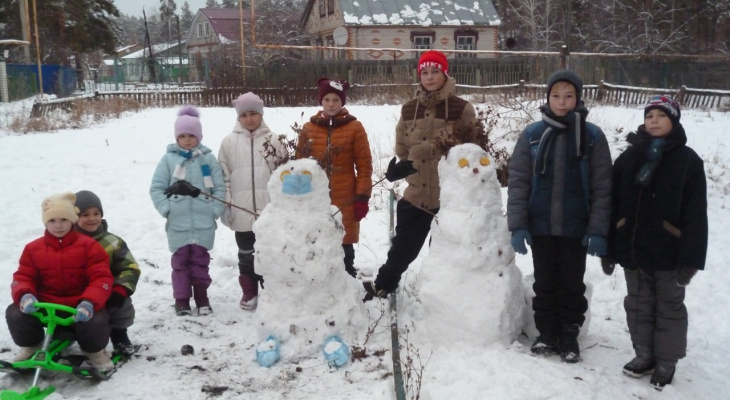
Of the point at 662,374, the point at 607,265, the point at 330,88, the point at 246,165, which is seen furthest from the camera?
the point at 246,165

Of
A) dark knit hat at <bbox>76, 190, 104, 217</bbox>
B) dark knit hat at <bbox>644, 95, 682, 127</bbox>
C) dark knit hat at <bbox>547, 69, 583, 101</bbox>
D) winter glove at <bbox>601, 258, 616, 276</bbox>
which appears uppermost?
dark knit hat at <bbox>547, 69, 583, 101</bbox>

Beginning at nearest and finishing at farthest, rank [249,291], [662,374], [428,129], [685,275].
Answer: [685,275] < [662,374] < [428,129] < [249,291]

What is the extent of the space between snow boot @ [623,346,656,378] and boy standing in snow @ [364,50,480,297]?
149 cm

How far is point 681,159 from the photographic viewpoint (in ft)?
9.97

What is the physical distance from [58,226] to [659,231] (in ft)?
11.0

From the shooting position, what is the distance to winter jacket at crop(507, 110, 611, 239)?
126 inches

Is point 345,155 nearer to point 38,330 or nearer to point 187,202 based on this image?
point 187,202

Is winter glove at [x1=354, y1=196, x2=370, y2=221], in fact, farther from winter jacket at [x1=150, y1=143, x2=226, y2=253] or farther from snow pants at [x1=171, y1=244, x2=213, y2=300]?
snow pants at [x1=171, y1=244, x2=213, y2=300]

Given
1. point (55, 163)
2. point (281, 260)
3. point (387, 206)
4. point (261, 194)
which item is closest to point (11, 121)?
point (55, 163)

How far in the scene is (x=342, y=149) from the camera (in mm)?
4121

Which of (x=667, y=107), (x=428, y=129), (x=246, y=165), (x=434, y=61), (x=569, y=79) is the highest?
(x=434, y=61)

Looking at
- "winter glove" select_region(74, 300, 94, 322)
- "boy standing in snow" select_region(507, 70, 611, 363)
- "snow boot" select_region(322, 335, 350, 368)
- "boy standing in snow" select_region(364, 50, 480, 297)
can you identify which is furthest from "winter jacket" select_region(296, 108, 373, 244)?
"winter glove" select_region(74, 300, 94, 322)

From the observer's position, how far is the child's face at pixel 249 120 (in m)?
4.30

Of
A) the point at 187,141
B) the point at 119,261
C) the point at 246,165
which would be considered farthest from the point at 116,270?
the point at 246,165
